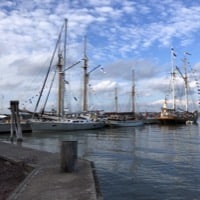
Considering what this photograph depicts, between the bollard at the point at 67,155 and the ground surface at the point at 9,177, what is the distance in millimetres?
1637

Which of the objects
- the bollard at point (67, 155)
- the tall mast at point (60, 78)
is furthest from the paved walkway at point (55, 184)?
the tall mast at point (60, 78)

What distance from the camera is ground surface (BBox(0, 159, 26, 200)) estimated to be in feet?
38.9

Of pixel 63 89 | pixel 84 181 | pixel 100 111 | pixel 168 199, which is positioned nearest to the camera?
pixel 84 181

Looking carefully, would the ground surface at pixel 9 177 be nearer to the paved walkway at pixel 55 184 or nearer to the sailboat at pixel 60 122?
the paved walkway at pixel 55 184

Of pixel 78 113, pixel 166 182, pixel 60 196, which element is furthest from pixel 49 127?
pixel 60 196

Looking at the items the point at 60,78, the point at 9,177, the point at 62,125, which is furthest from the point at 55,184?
the point at 60,78

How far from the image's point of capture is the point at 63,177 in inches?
495

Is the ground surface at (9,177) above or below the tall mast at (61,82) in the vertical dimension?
below

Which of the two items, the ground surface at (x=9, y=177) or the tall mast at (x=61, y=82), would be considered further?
the tall mast at (x=61, y=82)

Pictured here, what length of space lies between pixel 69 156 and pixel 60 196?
2904mm

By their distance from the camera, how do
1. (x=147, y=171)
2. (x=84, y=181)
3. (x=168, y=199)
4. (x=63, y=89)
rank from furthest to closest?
(x=63, y=89) → (x=147, y=171) → (x=168, y=199) → (x=84, y=181)

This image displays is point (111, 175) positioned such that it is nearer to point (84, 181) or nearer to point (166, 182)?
point (166, 182)

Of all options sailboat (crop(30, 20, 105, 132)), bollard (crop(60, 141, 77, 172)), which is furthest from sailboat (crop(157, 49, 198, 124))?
bollard (crop(60, 141, 77, 172))

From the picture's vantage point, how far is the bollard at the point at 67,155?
1298cm
